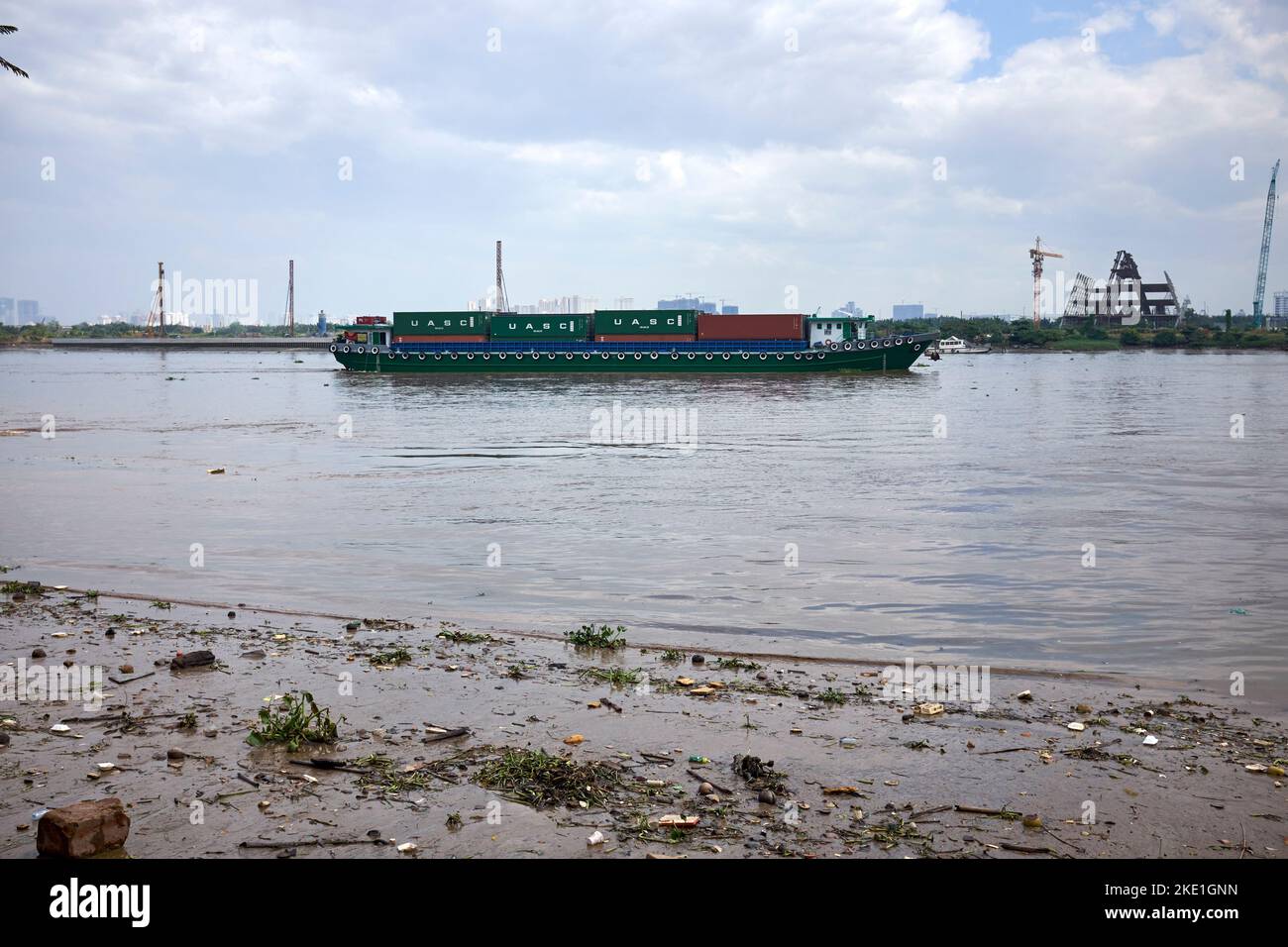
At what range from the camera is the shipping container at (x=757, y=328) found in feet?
262

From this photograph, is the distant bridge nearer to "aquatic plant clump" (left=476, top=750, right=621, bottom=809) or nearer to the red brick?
"aquatic plant clump" (left=476, top=750, right=621, bottom=809)

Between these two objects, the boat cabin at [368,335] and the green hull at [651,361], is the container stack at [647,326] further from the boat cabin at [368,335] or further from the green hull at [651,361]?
the boat cabin at [368,335]

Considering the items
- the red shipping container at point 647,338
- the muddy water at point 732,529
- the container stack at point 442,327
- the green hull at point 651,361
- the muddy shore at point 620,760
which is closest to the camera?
the muddy shore at point 620,760

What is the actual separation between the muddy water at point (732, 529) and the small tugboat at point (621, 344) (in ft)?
138

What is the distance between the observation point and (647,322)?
3219 inches

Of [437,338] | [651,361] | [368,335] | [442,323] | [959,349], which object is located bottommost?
[651,361]

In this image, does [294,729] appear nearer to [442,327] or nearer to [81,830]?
[81,830]

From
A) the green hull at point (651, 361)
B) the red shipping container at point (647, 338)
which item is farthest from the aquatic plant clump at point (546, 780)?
the red shipping container at point (647, 338)

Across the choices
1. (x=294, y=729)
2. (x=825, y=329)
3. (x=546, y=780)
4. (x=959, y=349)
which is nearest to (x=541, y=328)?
(x=825, y=329)

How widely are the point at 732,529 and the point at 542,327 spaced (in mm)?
69499

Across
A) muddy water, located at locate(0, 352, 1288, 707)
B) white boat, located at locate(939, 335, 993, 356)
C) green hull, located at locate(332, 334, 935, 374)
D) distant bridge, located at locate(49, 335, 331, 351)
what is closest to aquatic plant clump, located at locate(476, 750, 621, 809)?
muddy water, located at locate(0, 352, 1288, 707)

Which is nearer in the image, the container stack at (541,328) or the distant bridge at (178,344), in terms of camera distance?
the container stack at (541,328)

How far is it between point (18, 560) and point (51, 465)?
1214 centimetres

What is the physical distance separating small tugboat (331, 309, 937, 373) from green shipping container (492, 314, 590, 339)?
0.09 m
